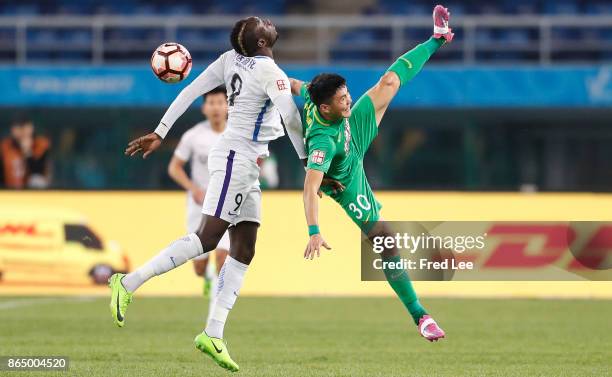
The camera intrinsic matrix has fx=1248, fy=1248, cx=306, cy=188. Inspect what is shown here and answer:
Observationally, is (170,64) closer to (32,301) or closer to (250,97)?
(250,97)

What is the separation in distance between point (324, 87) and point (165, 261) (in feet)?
5.05

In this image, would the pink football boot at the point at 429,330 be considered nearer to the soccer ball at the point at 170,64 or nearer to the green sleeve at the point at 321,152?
the green sleeve at the point at 321,152

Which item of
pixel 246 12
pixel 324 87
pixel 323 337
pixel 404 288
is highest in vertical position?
pixel 324 87

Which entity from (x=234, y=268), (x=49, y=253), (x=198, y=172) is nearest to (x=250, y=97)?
(x=234, y=268)

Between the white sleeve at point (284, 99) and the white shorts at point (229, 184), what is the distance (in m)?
0.41

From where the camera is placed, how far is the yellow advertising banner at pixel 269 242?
16.1m

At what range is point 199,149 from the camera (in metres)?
12.8

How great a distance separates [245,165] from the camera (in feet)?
27.2

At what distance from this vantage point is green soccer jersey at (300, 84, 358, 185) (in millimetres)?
8055

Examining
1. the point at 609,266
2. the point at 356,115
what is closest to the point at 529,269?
the point at 609,266

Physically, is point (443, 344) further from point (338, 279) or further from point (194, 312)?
point (338, 279)

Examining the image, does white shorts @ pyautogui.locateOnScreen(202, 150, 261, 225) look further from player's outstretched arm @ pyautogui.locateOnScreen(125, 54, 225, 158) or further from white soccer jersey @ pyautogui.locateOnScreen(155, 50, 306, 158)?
player's outstretched arm @ pyautogui.locateOnScreen(125, 54, 225, 158)

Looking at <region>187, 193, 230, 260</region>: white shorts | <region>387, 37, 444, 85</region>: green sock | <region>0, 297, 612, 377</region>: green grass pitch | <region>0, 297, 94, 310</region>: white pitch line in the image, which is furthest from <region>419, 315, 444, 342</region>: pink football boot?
<region>0, 297, 94, 310</region>: white pitch line

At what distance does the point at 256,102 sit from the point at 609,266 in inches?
314
